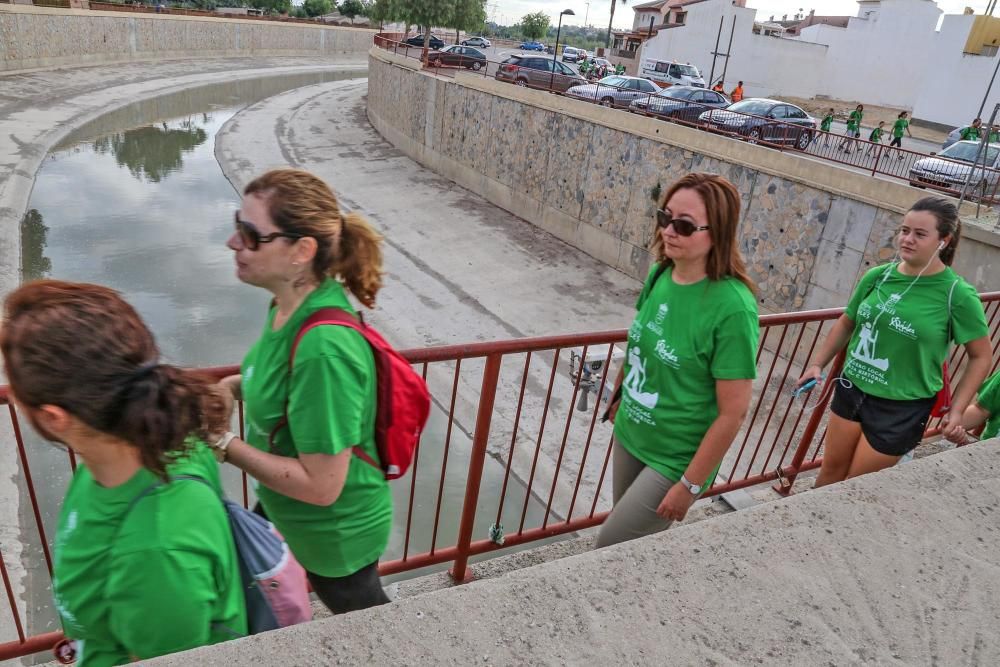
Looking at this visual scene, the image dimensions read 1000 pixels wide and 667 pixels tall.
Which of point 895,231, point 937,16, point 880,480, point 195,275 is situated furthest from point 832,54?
point 880,480

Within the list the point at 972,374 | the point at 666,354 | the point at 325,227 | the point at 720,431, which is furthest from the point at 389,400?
the point at 972,374

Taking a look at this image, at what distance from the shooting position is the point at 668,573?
6.64ft

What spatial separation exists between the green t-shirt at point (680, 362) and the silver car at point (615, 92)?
53.3 feet

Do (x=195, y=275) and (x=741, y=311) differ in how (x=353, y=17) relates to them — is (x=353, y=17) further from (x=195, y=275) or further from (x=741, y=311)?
(x=741, y=311)

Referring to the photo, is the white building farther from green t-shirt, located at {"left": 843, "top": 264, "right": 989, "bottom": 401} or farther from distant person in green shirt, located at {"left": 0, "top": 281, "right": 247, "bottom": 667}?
distant person in green shirt, located at {"left": 0, "top": 281, "right": 247, "bottom": 667}

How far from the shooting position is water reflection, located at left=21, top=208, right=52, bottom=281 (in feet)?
42.0

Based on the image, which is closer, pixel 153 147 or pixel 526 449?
pixel 526 449

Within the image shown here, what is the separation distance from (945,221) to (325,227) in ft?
9.28

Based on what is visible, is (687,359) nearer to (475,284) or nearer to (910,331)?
(910,331)

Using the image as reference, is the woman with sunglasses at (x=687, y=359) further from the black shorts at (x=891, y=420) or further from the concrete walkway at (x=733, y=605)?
the black shorts at (x=891, y=420)

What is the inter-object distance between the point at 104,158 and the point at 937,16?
147 feet

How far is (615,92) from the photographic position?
65.0 ft

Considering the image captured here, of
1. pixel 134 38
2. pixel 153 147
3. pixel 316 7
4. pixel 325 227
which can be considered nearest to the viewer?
pixel 325 227

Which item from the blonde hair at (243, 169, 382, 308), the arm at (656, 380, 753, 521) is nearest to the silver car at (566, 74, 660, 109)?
the arm at (656, 380, 753, 521)
